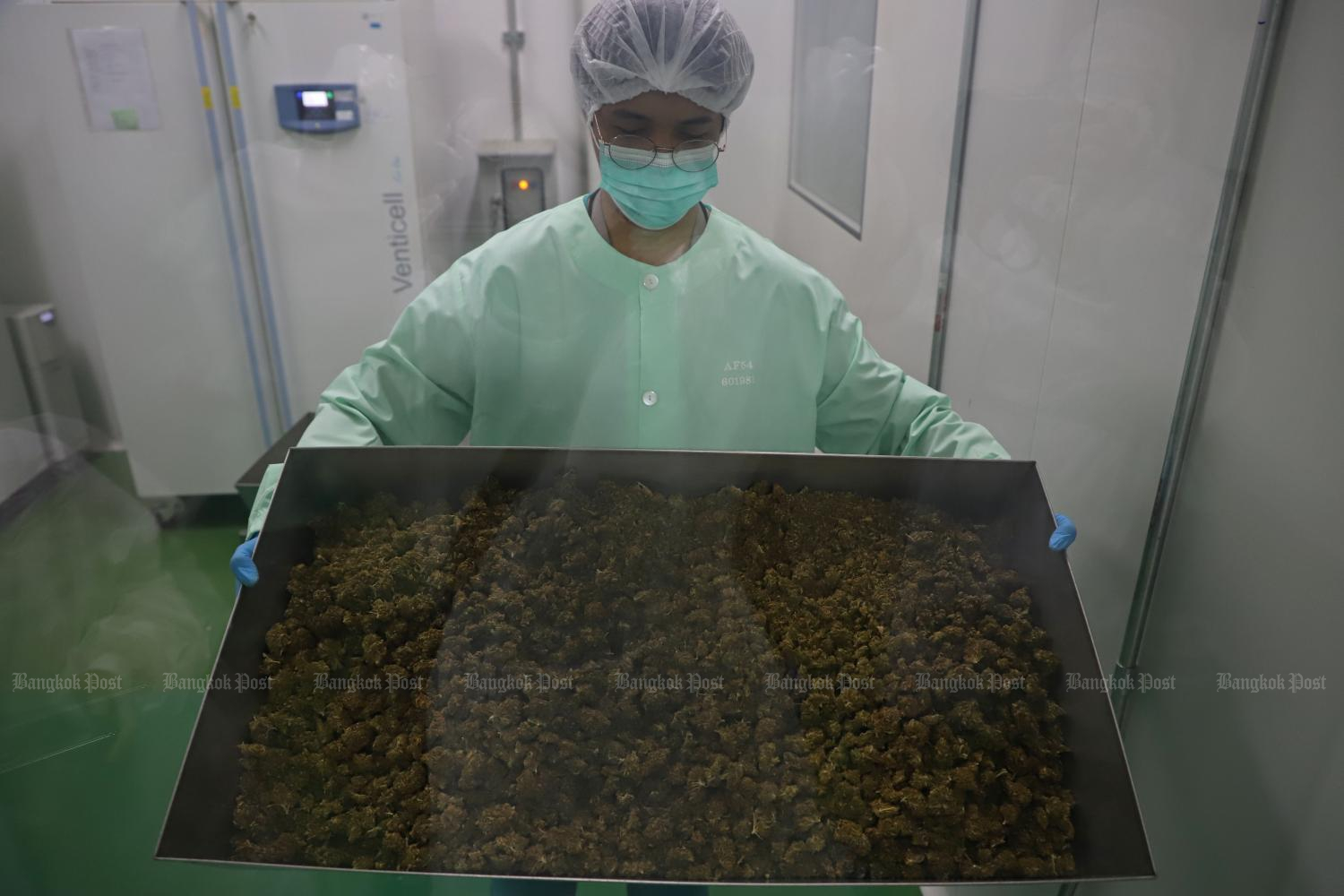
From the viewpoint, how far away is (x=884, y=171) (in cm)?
136

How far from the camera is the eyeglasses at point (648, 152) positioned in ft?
3.13

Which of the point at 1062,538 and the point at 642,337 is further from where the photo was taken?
the point at 642,337

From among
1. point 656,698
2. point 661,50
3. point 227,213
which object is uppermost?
point 661,50

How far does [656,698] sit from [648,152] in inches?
24.5

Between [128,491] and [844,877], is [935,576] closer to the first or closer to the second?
[844,877]

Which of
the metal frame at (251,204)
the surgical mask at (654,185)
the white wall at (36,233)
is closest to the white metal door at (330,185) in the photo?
the metal frame at (251,204)

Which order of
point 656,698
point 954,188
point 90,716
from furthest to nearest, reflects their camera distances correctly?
1. point 90,716
2. point 954,188
3. point 656,698

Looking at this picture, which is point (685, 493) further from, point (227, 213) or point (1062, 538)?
point (227, 213)

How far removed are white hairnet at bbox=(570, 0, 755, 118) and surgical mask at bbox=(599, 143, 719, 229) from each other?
2.7 inches

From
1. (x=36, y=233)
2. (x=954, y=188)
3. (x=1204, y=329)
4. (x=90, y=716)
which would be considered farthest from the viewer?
(x=36, y=233)

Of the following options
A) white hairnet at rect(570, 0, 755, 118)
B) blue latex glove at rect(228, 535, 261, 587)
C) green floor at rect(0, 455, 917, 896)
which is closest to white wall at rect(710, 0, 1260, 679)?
white hairnet at rect(570, 0, 755, 118)

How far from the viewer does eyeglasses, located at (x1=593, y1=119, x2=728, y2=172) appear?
0.95 meters

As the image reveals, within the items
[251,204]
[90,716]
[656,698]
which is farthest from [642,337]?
[251,204]

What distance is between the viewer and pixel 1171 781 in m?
0.97
